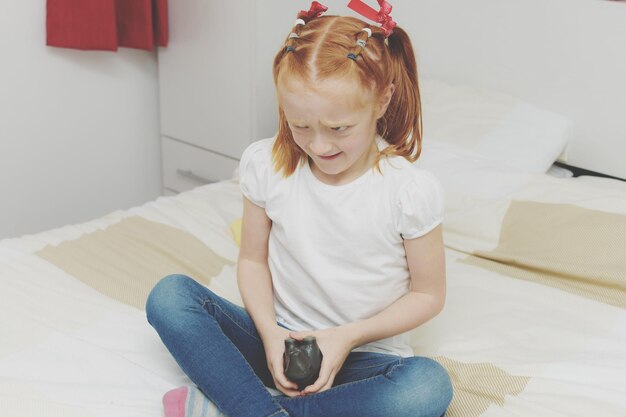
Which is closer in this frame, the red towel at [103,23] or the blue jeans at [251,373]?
the blue jeans at [251,373]

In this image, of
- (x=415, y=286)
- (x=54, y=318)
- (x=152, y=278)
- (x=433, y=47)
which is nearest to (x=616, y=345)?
(x=415, y=286)

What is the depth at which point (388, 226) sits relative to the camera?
104cm

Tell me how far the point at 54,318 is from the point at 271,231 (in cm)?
38

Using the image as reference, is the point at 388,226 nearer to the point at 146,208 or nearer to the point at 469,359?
the point at 469,359

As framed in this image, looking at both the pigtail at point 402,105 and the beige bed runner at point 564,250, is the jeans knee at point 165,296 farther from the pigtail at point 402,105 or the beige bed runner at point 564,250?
the beige bed runner at point 564,250

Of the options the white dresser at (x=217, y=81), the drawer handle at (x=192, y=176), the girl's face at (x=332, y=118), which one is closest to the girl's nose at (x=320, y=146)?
the girl's face at (x=332, y=118)

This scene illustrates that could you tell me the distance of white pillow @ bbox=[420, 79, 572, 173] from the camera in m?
1.61

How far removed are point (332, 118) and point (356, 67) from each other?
0.25 feet

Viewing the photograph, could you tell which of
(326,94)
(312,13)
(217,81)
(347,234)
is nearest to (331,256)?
(347,234)

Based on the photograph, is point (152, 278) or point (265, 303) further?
point (152, 278)

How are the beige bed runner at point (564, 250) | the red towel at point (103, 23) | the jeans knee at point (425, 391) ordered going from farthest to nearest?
the red towel at point (103, 23) → the beige bed runner at point (564, 250) → the jeans knee at point (425, 391)

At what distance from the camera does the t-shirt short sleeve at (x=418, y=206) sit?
1009mm

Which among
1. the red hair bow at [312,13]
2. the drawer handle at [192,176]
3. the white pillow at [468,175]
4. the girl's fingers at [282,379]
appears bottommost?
the drawer handle at [192,176]

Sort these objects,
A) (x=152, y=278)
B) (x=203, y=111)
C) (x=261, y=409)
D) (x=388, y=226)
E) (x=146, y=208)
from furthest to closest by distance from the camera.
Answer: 1. (x=203, y=111)
2. (x=146, y=208)
3. (x=152, y=278)
4. (x=388, y=226)
5. (x=261, y=409)
